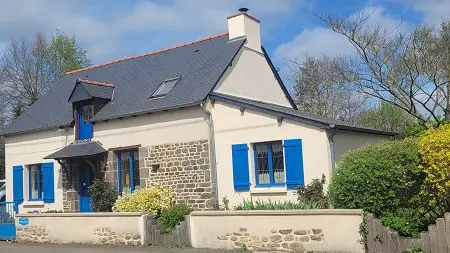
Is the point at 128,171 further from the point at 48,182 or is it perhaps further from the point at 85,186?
the point at 48,182

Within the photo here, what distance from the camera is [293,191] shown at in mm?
14406

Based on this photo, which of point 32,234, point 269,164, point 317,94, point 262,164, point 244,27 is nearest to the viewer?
point 269,164

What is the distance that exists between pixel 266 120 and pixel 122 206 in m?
5.12

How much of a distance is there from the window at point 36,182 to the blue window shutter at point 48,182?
49cm

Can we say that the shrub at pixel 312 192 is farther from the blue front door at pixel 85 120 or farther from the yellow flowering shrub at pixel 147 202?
the blue front door at pixel 85 120

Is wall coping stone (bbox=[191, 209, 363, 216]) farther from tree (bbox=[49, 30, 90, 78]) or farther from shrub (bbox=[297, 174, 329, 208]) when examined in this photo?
tree (bbox=[49, 30, 90, 78])

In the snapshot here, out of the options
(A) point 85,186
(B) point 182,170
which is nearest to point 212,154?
(B) point 182,170

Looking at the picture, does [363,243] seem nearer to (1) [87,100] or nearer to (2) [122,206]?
(2) [122,206]

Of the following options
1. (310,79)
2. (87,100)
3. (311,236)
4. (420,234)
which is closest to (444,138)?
(420,234)

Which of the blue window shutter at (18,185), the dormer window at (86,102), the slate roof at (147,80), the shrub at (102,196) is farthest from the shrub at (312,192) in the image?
the blue window shutter at (18,185)

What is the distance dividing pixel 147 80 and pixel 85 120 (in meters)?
2.84

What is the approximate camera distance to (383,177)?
31.9ft

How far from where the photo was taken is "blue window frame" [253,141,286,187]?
15.0 metres

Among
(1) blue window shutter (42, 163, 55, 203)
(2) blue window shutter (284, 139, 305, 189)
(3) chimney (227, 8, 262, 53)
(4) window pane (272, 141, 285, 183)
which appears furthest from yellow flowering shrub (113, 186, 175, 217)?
(3) chimney (227, 8, 262, 53)
